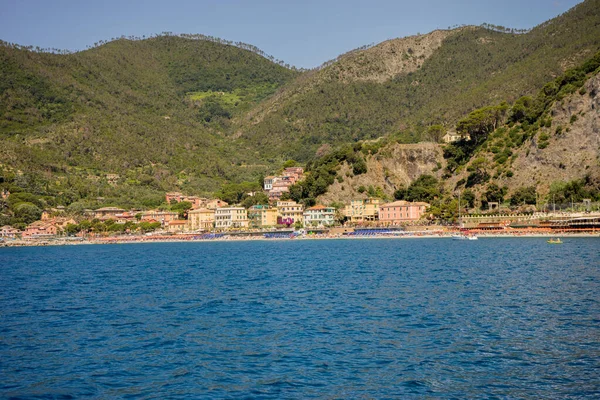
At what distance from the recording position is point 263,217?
131 m

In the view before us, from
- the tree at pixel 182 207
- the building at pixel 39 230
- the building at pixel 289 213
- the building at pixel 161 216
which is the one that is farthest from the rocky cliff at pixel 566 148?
the building at pixel 39 230

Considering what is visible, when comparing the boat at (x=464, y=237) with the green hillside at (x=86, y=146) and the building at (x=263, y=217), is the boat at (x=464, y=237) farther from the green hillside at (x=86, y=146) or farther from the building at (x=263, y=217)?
the green hillside at (x=86, y=146)

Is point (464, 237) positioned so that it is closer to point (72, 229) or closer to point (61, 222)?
point (72, 229)

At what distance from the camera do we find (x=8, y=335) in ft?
79.7

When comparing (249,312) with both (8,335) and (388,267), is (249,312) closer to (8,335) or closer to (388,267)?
(8,335)

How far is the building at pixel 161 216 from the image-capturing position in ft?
452

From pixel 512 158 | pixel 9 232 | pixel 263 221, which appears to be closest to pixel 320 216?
pixel 263 221

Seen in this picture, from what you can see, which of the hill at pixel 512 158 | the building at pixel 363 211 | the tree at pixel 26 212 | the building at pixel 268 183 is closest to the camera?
the hill at pixel 512 158

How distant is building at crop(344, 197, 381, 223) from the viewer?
123m

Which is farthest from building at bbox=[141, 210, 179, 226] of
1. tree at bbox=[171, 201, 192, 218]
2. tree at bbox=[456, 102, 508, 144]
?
tree at bbox=[456, 102, 508, 144]

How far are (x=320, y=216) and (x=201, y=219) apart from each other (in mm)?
27906

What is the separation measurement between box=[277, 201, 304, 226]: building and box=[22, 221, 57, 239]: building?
47.1 meters

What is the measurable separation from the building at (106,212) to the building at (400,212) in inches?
2372

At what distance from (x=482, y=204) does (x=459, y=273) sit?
2758 inches
